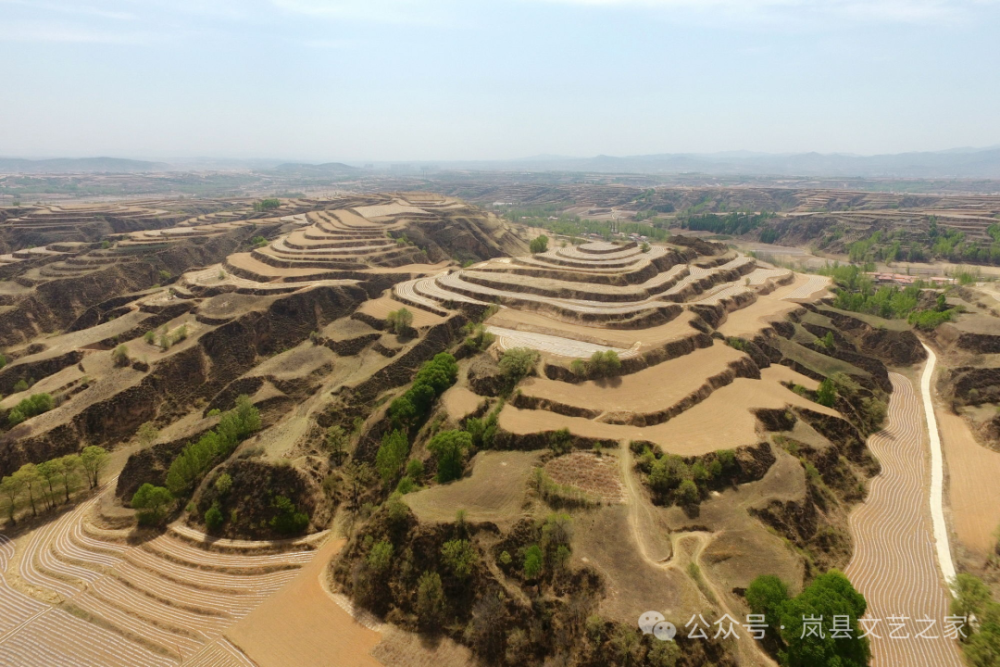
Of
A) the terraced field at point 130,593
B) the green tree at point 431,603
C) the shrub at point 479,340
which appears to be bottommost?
the terraced field at point 130,593

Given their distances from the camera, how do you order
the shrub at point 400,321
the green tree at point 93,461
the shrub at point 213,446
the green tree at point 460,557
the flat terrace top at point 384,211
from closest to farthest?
the green tree at point 460,557, the shrub at point 213,446, the green tree at point 93,461, the shrub at point 400,321, the flat terrace top at point 384,211

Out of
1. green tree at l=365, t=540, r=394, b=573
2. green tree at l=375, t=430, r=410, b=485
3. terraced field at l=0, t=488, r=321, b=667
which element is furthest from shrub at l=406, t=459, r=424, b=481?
terraced field at l=0, t=488, r=321, b=667

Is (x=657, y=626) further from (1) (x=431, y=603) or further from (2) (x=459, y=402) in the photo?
(2) (x=459, y=402)

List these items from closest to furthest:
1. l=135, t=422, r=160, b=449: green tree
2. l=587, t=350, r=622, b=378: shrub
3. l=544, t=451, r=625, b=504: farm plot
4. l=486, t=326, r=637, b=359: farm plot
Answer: l=544, t=451, r=625, b=504: farm plot < l=135, t=422, r=160, b=449: green tree < l=587, t=350, r=622, b=378: shrub < l=486, t=326, r=637, b=359: farm plot

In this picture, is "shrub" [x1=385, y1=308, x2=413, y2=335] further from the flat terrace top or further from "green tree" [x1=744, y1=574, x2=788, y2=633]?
the flat terrace top

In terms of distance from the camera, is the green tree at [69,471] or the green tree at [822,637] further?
the green tree at [69,471]

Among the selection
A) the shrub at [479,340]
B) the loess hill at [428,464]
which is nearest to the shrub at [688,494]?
the loess hill at [428,464]

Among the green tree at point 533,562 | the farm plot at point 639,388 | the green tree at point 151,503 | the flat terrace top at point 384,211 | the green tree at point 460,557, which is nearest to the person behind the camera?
the green tree at point 533,562

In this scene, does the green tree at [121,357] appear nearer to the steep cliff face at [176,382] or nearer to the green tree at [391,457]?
the steep cliff face at [176,382]
